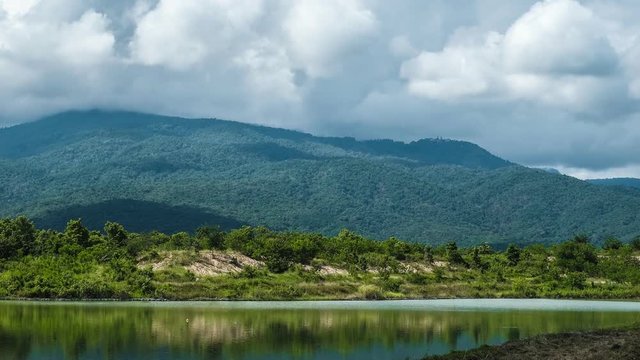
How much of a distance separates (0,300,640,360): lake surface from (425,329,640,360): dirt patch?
5528 millimetres

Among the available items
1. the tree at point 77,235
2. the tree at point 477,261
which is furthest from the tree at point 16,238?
the tree at point 477,261

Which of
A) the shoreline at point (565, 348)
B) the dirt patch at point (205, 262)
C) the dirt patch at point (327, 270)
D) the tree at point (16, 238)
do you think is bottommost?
the shoreline at point (565, 348)

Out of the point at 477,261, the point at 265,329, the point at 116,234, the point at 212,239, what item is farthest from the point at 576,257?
the point at 265,329

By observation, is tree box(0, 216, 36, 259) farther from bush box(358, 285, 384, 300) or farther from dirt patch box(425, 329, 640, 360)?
dirt patch box(425, 329, 640, 360)

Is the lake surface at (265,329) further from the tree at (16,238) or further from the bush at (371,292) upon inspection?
the tree at (16,238)

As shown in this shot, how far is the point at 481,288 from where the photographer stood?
488ft

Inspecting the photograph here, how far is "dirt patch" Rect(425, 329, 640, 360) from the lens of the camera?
50.5m

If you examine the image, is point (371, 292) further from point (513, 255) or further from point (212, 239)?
point (513, 255)

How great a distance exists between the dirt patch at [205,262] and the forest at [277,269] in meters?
0.20

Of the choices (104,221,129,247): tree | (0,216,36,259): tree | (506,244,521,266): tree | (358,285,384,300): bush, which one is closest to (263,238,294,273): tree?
(358,285,384,300): bush

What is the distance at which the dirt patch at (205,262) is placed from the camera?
140125mm

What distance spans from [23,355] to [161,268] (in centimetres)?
8497

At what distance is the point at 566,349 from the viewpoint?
54.8m

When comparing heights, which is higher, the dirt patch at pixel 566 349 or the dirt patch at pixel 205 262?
the dirt patch at pixel 205 262
